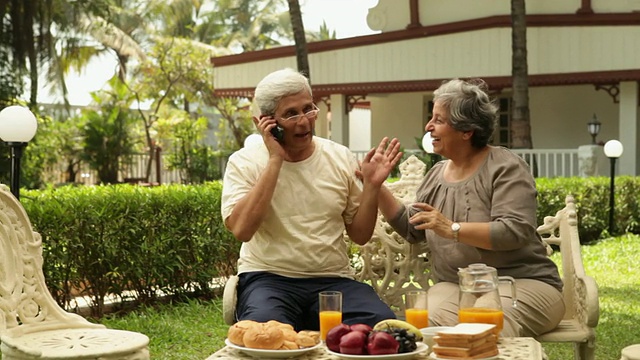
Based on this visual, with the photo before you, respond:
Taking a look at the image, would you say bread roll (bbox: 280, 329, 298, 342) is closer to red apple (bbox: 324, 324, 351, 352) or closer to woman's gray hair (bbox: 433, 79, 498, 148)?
red apple (bbox: 324, 324, 351, 352)

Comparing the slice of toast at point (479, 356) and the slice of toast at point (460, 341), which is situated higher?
the slice of toast at point (460, 341)

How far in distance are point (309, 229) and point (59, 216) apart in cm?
372

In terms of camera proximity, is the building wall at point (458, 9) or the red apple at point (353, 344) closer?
the red apple at point (353, 344)

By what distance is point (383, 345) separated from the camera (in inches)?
134

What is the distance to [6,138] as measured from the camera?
765 cm

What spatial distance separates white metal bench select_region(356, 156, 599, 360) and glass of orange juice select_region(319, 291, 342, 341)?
Result: 1395 mm

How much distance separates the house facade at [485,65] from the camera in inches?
750

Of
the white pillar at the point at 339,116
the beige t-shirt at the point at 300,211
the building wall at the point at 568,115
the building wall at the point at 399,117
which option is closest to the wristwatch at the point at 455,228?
the beige t-shirt at the point at 300,211

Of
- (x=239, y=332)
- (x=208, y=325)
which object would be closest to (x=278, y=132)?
(x=239, y=332)

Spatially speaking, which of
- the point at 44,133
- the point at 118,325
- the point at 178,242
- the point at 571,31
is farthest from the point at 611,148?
the point at 44,133

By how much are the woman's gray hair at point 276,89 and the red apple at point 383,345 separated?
144cm

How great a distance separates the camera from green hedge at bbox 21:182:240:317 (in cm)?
764

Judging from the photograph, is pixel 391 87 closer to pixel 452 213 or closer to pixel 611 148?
pixel 611 148

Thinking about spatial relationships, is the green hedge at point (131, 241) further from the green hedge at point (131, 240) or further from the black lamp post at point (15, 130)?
the black lamp post at point (15, 130)
